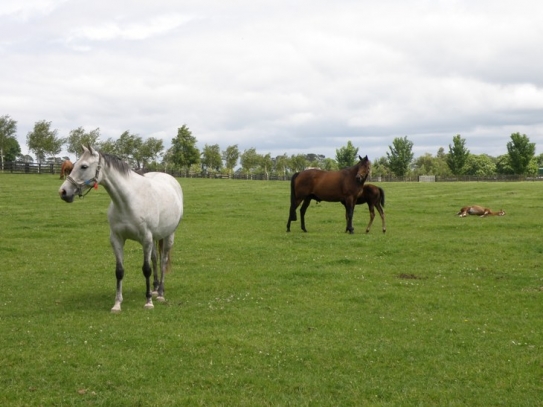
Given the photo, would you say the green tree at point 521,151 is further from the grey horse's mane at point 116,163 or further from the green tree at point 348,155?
the grey horse's mane at point 116,163

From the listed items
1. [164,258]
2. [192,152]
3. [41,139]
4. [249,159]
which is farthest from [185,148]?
[164,258]

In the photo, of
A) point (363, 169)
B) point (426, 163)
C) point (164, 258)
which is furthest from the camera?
point (426, 163)

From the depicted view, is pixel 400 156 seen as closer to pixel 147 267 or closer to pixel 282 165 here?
pixel 282 165

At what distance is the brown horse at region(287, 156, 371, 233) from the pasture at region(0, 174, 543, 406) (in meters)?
1.83

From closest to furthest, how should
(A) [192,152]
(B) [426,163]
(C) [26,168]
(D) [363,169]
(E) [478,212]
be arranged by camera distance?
(D) [363,169] → (E) [478,212] → (C) [26,168] → (A) [192,152] → (B) [426,163]

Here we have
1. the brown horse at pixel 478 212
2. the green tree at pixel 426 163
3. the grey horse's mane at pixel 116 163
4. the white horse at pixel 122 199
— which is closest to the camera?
the white horse at pixel 122 199

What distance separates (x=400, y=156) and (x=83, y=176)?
80401 millimetres

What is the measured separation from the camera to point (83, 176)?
29.9 ft

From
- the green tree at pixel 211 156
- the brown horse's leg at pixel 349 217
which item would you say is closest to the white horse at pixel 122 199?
the brown horse's leg at pixel 349 217

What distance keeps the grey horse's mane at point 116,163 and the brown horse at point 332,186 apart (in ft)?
35.0

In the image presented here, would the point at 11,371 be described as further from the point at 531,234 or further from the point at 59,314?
the point at 531,234

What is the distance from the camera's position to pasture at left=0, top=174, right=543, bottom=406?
20.2ft

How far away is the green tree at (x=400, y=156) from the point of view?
3374 inches

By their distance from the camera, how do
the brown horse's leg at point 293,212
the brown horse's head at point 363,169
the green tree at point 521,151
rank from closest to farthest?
1. the brown horse's head at point 363,169
2. the brown horse's leg at point 293,212
3. the green tree at point 521,151
